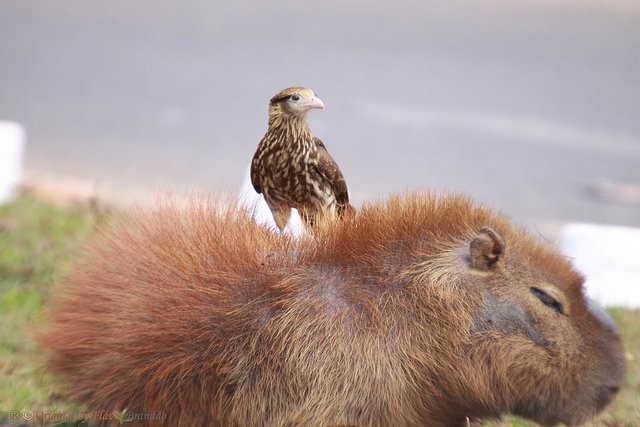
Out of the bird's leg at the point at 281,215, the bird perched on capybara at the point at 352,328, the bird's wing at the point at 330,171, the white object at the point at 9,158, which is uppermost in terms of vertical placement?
the white object at the point at 9,158

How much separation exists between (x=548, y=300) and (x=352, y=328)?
68 centimetres

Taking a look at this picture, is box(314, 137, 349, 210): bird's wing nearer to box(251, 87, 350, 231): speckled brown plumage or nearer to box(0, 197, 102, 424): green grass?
box(251, 87, 350, 231): speckled brown plumage

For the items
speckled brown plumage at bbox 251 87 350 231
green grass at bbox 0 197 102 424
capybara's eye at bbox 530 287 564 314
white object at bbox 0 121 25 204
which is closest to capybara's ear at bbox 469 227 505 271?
capybara's eye at bbox 530 287 564 314

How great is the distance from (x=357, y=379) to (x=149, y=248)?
863mm

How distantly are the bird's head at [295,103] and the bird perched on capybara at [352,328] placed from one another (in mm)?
408

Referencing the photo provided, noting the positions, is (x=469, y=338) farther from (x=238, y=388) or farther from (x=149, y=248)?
(x=149, y=248)

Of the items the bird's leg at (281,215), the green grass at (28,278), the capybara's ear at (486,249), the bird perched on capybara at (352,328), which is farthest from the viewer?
the green grass at (28,278)

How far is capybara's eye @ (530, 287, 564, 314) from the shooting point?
3.23 metres

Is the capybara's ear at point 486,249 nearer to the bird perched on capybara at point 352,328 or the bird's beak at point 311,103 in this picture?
the bird perched on capybara at point 352,328

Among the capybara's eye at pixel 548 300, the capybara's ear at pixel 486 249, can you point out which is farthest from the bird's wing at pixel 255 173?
the capybara's eye at pixel 548 300

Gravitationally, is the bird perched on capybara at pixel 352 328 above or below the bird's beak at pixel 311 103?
below

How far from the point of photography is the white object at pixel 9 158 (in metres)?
6.95

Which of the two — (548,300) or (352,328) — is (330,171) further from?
(548,300)

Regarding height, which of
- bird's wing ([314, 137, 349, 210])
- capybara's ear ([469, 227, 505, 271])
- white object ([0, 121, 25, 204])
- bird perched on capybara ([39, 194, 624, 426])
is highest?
white object ([0, 121, 25, 204])
